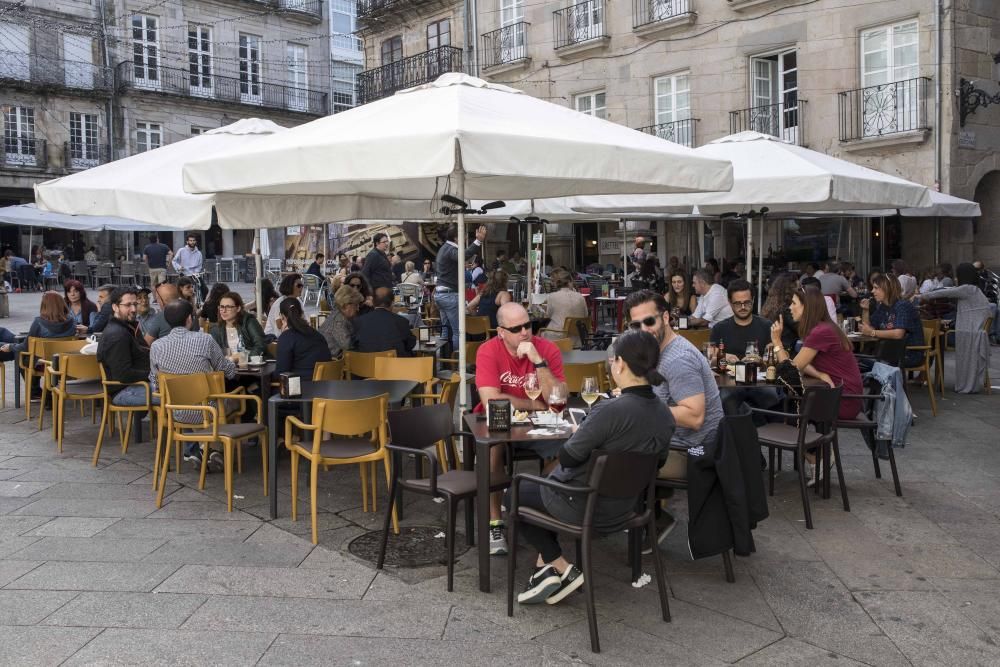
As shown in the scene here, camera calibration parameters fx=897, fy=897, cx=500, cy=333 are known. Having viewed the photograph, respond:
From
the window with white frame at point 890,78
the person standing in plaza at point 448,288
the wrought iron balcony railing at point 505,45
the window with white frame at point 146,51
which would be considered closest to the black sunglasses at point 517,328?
the person standing in plaza at point 448,288

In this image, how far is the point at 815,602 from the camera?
4.20 m

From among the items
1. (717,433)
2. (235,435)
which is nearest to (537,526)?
(717,433)

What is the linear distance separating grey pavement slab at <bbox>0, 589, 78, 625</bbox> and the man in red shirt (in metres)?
2.34

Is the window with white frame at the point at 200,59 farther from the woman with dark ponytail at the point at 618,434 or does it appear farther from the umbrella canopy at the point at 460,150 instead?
the woman with dark ponytail at the point at 618,434

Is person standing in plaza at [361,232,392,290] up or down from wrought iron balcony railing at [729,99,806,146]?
down

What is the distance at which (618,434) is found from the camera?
3879mm

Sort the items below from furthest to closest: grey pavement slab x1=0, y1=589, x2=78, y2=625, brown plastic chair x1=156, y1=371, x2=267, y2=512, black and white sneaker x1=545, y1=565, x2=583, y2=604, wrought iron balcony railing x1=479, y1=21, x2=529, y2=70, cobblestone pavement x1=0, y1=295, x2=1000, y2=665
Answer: wrought iron balcony railing x1=479, y1=21, x2=529, y2=70 < brown plastic chair x1=156, y1=371, x2=267, y2=512 < black and white sneaker x1=545, y1=565, x2=583, y2=604 < grey pavement slab x1=0, y1=589, x2=78, y2=625 < cobblestone pavement x1=0, y1=295, x2=1000, y2=665

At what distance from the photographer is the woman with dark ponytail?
388 cm

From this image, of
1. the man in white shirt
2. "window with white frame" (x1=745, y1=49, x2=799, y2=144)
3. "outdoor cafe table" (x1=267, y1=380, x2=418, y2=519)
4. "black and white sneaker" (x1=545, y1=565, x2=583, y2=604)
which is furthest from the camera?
"window with white frame" (x1=745, y1=49, x2=799, y2=144)

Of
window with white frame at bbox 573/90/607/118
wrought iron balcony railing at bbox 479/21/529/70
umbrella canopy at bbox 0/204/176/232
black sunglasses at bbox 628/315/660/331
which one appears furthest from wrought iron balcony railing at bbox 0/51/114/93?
black sunglasses at bbox 628/315/660/331

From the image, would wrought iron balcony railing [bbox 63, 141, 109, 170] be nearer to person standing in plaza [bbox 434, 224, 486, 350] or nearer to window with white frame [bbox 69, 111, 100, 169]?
window with white frame [bbox 69, 111, 100, 169]

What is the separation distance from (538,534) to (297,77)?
35500 millimetres

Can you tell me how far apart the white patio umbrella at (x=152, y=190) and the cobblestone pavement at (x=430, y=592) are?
2289mm

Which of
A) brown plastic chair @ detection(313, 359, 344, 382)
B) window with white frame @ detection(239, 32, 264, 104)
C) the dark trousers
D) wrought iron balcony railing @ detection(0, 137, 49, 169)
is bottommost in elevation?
the dark trousers
